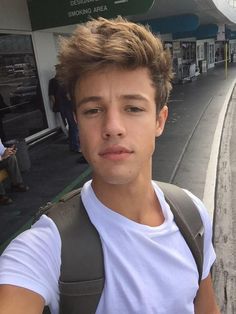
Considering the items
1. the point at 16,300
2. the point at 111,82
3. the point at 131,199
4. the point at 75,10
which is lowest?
the point at 16,300

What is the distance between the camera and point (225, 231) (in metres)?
3.85

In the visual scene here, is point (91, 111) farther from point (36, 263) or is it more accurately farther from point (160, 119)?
point (36, 263)

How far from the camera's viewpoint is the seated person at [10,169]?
4.77 m

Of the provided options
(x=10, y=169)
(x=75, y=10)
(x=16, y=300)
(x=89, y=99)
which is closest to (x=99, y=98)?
(x=89, y=99)

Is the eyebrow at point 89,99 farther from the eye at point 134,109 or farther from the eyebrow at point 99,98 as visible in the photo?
the eye at point 134,109

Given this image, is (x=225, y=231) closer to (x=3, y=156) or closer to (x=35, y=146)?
(x=3, y=156)

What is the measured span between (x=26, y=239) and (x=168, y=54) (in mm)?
866

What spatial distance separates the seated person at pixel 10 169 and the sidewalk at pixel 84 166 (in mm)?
103

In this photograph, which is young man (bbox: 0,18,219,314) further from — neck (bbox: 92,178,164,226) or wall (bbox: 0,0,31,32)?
wall (bbox: 0,0,31,32)

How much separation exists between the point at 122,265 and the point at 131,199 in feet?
0.83

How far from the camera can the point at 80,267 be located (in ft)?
3.37

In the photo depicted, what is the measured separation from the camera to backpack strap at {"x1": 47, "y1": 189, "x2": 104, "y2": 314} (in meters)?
1.01

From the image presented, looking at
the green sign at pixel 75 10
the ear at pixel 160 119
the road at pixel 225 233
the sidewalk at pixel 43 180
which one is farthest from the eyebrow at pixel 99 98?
the green sign at pixel 75 10

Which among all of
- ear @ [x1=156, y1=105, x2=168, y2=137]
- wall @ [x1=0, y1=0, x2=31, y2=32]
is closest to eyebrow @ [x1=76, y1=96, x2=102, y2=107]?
ear @ [x1=156, y1=105, x2=168, y2=137]
